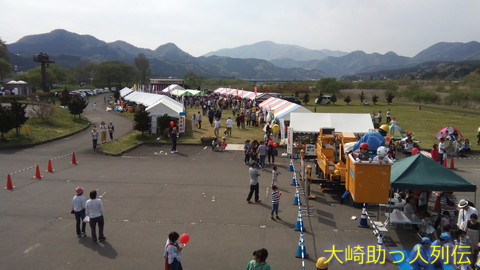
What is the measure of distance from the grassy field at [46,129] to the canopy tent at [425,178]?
804 inches

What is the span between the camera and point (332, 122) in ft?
63.3

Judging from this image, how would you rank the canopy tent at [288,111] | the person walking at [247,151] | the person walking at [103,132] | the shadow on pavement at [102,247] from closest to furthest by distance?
the shadow on pavement at [102,247], the person walking at [247,151], the person walking at [103,132], the canopy tent at [288,111]

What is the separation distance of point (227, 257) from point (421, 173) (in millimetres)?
5547

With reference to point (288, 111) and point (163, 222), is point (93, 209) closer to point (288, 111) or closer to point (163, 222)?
point (163, 222)

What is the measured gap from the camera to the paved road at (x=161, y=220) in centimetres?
799

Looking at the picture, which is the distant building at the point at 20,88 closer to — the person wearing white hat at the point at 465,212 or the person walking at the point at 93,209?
the person walking at the point at 93,209

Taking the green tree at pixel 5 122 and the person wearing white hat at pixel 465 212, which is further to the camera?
the green tree at pixel 5 122

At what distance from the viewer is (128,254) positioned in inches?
320

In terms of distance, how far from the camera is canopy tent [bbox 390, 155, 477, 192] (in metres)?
8.92

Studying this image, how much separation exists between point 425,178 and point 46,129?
2385 cm

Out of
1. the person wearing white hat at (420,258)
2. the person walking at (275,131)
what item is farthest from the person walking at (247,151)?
the person wearing white hat at (420,258)

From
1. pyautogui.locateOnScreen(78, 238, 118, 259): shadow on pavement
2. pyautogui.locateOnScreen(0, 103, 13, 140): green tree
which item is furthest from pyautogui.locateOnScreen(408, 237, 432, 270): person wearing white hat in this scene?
pyautogui.locateOnScreen(0, 103, 13, 140): green tree

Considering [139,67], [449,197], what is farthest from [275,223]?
[139,67]

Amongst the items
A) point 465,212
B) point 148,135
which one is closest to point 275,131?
point 148,135
